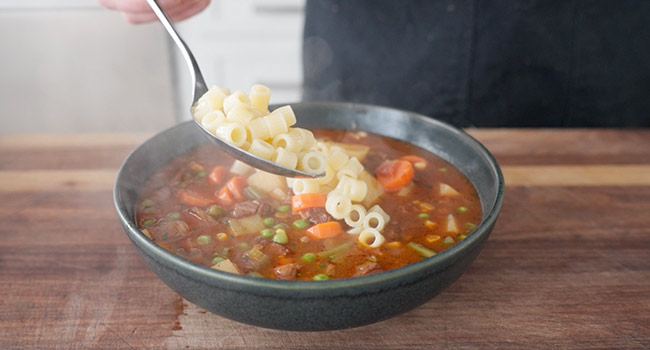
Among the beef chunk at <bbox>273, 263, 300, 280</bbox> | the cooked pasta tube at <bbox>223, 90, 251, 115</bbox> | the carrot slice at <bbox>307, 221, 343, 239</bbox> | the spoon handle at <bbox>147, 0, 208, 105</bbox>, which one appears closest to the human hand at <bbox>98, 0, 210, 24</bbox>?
the spoon handle at <bbox>147, 0, 208, 105</bbox>

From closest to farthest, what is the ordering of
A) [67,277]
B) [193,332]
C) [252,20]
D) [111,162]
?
[193,332], [67,277], [111,162], [252,20]

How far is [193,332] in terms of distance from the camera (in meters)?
1.51

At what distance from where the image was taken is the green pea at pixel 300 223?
174cm

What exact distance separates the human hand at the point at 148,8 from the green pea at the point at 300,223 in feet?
3.50

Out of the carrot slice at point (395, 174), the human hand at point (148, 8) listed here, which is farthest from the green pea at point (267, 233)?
the human hand at point (148, 8)

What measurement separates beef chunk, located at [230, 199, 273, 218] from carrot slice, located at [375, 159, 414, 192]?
41 centimetres

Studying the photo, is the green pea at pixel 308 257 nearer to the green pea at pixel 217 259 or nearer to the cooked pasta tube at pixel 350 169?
the green pea at pixel 217 259

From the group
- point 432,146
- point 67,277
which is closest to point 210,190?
point 67,277

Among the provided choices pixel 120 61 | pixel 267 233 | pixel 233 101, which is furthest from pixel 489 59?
pixel 120 61

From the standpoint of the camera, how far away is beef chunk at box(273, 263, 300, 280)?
152 centimetres

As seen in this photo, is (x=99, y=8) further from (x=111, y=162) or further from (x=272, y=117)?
(x=272, y=117)

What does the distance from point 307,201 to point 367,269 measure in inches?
13.8

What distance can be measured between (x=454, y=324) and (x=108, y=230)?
117cm

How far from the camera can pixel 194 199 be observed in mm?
1863
